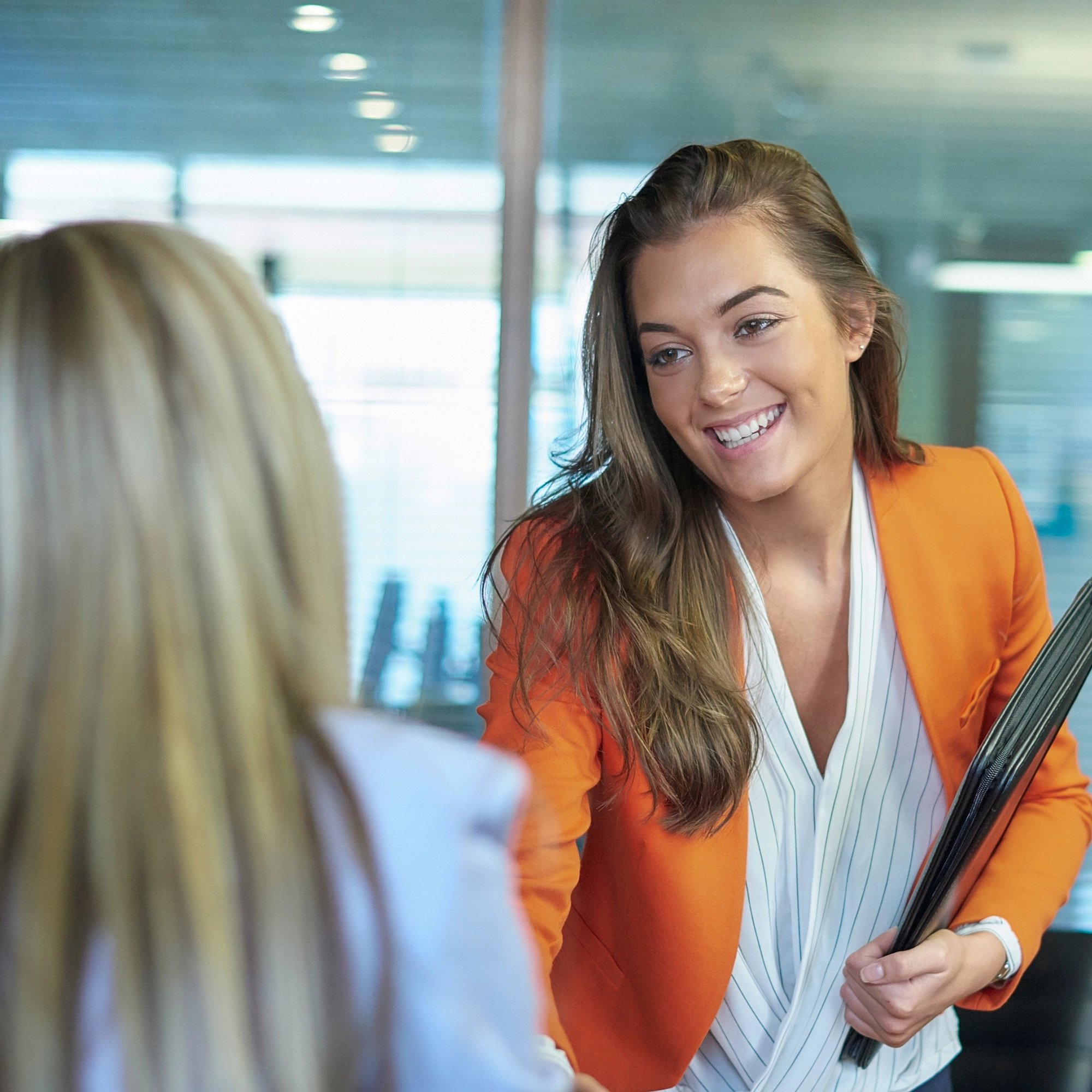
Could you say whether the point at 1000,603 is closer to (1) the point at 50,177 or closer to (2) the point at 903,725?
(2) the point at 903,725

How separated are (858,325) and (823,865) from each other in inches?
26.8

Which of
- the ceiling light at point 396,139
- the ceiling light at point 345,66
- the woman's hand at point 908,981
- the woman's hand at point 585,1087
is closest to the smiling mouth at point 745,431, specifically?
the woman's hand at point 908,981

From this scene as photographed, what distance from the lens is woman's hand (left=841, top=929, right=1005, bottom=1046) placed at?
119 cm

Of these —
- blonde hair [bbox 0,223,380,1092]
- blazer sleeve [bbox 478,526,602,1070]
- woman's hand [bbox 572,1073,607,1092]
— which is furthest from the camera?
blazer sleeve [bbox 478,526,602,1070]

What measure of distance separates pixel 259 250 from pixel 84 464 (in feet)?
9.00

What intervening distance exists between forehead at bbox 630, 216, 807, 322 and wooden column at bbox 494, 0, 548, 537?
1765mm

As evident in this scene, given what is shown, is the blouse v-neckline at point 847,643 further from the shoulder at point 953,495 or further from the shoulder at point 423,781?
the shoulder at point 423,781

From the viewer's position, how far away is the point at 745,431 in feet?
4.50

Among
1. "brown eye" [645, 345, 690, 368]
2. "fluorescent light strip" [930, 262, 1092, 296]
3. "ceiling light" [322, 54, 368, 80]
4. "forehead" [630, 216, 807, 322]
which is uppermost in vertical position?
"ceiling light" [322, 54, 368, 80]

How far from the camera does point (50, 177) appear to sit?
3.16 metres

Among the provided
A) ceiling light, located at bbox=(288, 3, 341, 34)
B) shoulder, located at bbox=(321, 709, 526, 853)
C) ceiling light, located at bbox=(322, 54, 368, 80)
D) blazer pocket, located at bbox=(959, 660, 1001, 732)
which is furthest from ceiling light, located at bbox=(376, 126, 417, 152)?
shoulder, located at bbox=(321, 709, 526, 853)

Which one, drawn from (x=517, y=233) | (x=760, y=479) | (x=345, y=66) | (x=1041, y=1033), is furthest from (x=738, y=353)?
(x=345, y=66)

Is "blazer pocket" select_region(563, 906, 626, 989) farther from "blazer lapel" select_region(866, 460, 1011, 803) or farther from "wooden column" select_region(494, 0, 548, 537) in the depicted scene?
"wooden column" select_region(494, 0, 548, 537)

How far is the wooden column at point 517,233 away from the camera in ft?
10.1
